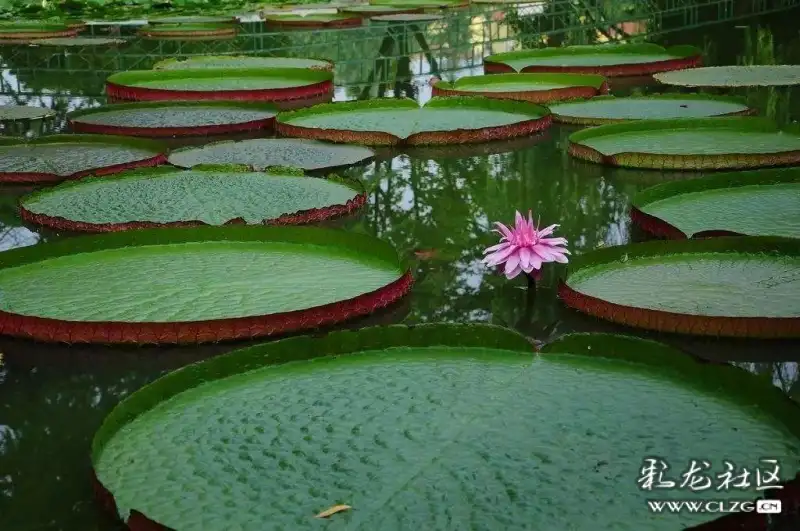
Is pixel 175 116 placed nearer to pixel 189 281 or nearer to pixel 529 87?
pixel 529 87

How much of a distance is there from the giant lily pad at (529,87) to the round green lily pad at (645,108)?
0.97 feet

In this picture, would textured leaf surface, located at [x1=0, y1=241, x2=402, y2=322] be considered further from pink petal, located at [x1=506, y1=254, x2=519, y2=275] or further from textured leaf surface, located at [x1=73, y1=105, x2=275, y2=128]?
textured leaf surface, located at [x1=73, y1=105, x2=275, y2=128]

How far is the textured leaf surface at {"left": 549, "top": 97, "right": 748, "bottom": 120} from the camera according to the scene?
6684 mm

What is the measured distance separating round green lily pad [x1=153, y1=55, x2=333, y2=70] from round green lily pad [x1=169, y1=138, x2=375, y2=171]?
3.16 meters

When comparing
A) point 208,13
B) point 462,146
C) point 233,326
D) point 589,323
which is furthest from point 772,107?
point 208,13

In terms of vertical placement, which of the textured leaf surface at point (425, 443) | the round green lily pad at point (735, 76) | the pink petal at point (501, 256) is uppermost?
the round green lily pad at point (735, 76)

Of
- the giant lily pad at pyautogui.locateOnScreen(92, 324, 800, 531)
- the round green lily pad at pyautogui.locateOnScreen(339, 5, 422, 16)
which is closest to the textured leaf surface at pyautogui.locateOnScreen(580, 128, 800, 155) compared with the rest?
the giant lily pad at pyautogui.locateOnScreen(92, 324, 800, 531)

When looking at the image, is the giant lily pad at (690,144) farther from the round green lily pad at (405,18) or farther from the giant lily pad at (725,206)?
the round green lily pad at (405,18)

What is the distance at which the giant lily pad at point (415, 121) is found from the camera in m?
6.30

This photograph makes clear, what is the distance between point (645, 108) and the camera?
22.7ft

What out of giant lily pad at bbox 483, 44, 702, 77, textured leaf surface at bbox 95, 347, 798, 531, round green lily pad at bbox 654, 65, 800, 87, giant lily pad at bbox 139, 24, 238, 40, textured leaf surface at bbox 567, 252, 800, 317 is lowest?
textured leaf surface at bbox 95, 347, 798, 531

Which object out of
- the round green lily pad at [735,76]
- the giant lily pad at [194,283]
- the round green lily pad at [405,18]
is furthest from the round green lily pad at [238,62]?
the giant lily pad at [194,283]

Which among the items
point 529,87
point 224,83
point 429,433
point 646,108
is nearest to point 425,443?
point 429,433

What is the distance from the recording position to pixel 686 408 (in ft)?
8.73
